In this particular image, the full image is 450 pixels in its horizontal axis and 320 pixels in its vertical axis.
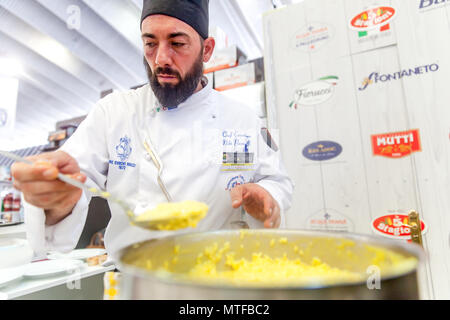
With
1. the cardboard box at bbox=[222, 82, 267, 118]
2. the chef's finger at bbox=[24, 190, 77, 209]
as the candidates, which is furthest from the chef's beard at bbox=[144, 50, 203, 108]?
the cardboard box at bbox=[222, 82, 267, 118]

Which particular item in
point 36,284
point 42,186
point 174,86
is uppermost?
point 174,86

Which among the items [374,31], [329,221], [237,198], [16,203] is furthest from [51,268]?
[16,203]

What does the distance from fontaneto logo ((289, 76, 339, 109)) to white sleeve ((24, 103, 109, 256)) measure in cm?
119

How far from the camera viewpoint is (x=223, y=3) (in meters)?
2.32

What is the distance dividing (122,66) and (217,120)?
2536mm

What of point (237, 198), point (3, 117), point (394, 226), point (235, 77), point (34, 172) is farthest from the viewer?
point (3, 117)

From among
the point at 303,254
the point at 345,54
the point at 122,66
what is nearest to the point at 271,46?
the point at 345,54

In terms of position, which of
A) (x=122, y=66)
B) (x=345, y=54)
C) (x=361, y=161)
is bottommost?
(x=361, y=161)

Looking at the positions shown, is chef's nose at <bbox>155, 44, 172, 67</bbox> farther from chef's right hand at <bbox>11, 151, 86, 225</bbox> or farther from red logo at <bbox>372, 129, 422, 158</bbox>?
red logo at <bbox>372, 129, 422, 158</bbox>

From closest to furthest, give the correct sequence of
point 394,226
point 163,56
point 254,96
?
1. point 163,56
2. point 394,226
3. point 254,96

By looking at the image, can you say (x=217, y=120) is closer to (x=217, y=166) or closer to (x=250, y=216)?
(x=217, y=166)

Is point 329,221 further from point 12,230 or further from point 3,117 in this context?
point 3,117

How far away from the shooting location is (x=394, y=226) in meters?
1.42

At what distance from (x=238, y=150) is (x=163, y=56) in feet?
1.55
